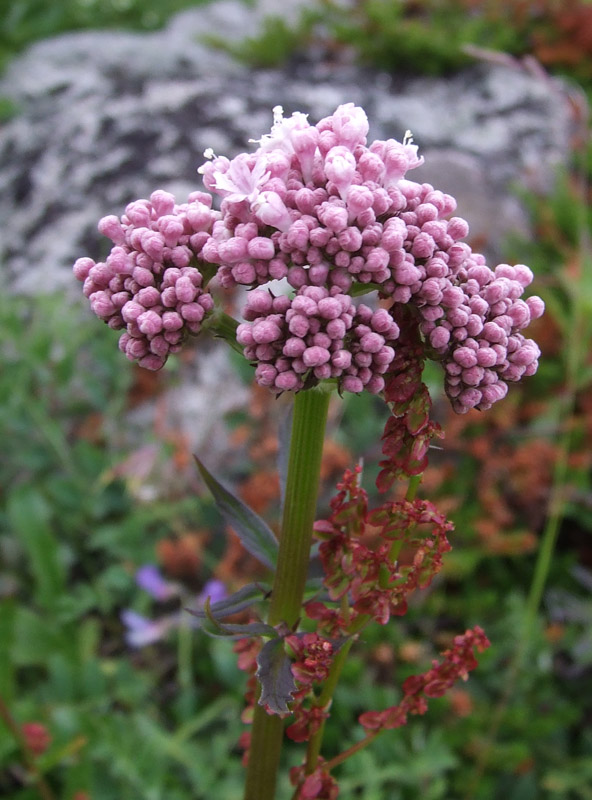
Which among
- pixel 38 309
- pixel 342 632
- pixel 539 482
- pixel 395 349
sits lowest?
pixel 539 482

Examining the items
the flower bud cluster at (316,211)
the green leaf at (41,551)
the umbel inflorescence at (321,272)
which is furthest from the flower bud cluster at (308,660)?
the green leaf at (41,551)

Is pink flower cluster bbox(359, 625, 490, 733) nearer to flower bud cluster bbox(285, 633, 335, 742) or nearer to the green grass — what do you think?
flower bud cluster bbox(285, 633, 335, 742)

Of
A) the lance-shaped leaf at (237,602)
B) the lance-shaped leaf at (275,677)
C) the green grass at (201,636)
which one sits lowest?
the green grass at (201,636)

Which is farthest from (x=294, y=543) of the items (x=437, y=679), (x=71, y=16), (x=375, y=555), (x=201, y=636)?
(x=71, y=16)

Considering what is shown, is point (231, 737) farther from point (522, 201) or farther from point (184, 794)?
point (522, 201)

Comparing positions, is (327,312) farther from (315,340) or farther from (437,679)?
(437,679)

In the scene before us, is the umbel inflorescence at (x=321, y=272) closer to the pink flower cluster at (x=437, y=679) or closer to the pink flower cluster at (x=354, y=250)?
the pink flower cluster at (x=354, y=250)

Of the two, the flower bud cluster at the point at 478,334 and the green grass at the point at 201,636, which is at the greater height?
the flower bud cluster at the point at 478,334

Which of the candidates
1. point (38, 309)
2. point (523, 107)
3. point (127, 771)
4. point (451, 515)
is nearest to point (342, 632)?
point (127, 771)
